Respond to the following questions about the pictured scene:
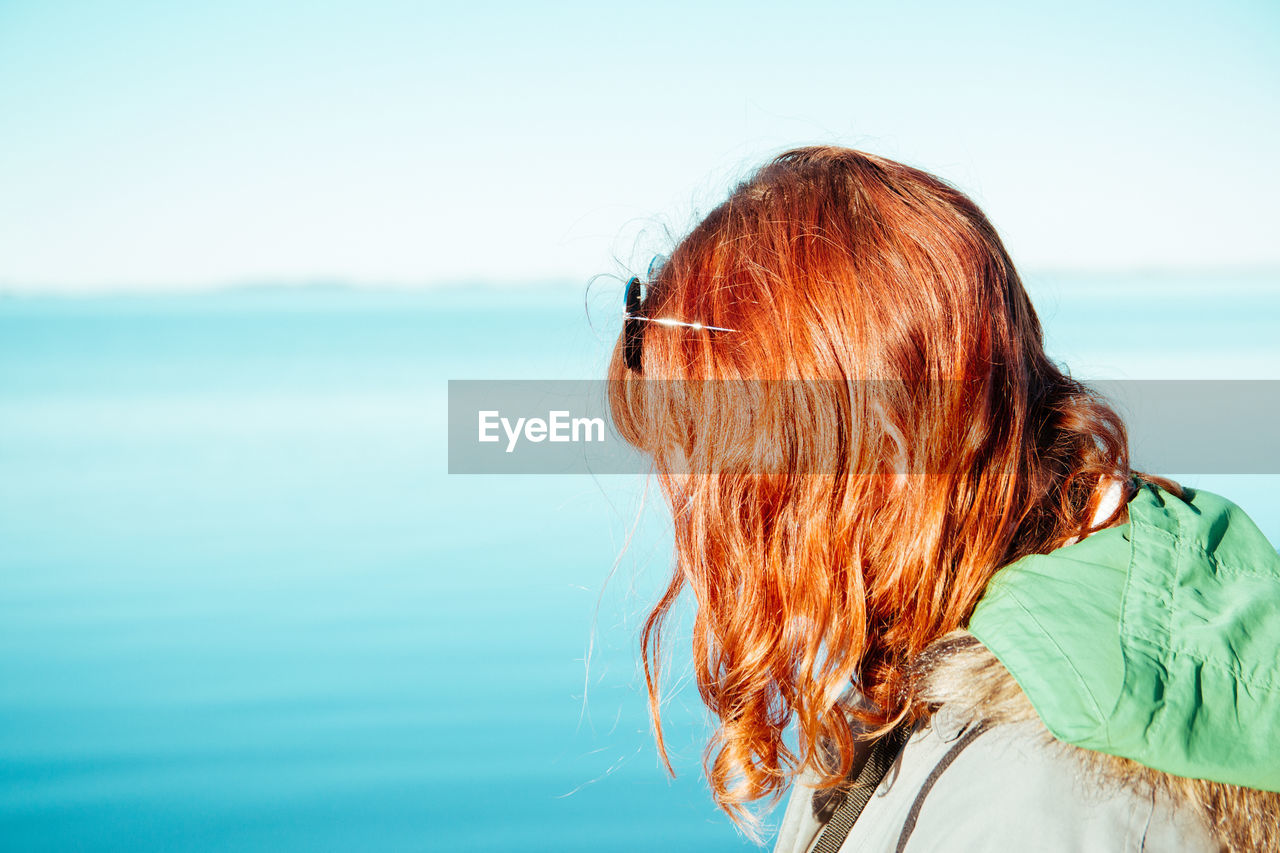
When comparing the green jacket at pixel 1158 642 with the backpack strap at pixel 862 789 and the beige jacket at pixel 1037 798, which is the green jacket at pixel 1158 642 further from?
the backpack strap at pixel 862 789

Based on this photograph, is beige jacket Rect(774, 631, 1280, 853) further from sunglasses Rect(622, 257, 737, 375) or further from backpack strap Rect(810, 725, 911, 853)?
sunglasses Rect(622, 257, 737, 375)

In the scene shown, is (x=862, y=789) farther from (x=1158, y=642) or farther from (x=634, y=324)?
(x=634, y=324)

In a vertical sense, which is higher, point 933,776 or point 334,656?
point 933,776

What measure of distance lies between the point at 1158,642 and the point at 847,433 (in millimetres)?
424

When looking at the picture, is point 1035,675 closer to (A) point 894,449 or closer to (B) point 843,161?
(A) point 894,449

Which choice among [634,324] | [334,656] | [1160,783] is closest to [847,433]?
[634,324]

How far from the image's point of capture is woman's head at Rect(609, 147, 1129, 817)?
3.56 feet

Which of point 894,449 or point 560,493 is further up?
point 894,449

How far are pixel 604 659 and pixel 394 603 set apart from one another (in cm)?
133

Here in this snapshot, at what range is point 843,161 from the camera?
1.21m

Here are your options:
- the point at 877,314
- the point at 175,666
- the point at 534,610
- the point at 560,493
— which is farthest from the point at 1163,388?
the point at 877,314

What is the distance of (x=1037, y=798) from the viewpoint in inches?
31.3

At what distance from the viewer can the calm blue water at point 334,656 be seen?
323 centimetres

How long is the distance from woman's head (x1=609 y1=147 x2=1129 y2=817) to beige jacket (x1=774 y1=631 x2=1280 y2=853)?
0.15m
